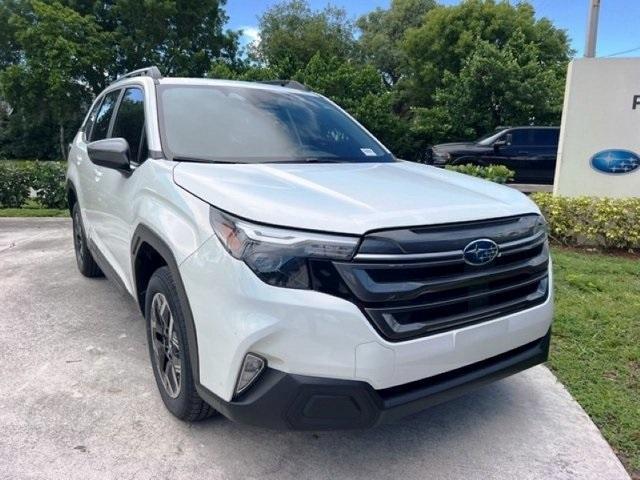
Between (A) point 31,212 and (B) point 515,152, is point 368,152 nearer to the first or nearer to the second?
(A) point 31,212

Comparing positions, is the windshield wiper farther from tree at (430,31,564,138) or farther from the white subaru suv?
tree at (430,31,564,138)

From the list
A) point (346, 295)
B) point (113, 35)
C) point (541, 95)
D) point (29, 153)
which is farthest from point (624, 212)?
point (29, 153)

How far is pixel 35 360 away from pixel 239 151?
1949 mm

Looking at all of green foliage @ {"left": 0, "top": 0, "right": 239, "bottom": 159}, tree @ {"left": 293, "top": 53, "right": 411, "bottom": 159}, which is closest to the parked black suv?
tree @ {"left": 293, "top": 53, "right": 411, "bottom": 159}

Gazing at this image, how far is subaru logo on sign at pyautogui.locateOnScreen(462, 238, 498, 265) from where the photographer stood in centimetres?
225

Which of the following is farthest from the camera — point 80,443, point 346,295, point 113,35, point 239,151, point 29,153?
point 29,153

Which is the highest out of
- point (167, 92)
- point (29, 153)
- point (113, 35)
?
point (113, 35)

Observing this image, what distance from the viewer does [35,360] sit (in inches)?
140

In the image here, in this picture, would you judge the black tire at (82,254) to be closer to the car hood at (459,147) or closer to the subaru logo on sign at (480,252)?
the subaru logo on sign at (480,252)

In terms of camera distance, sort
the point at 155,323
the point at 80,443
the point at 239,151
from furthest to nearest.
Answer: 1. the point at 239,151
2. the point at 155,323
3. the point at 80,443

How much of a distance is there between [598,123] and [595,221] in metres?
1.57

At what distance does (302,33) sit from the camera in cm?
2947

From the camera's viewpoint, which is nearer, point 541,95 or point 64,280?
point 64,280

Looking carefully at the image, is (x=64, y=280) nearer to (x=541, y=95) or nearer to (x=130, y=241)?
(x=130, y=241)
